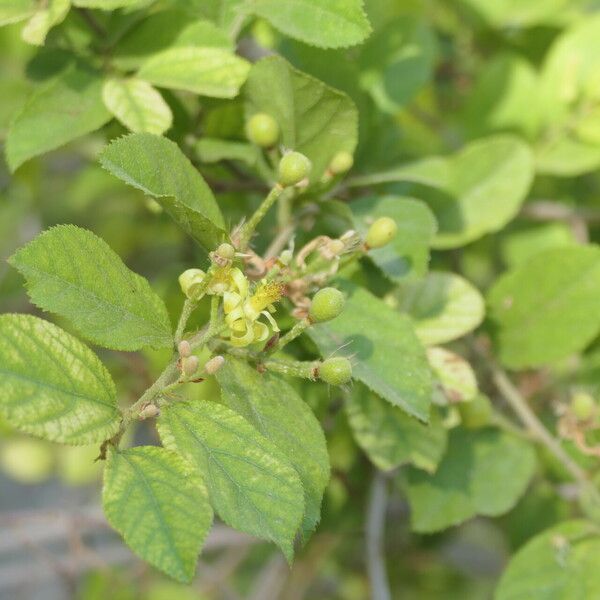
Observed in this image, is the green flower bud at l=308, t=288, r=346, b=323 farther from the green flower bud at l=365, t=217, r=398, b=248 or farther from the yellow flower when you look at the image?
the green flower bud at l=365, t=217, r=398, b=248

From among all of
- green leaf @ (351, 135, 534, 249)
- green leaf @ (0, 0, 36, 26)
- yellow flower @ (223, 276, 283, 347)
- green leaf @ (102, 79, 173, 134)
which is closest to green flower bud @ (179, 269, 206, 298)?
yellow flower @ (223, 276, 283, 347)

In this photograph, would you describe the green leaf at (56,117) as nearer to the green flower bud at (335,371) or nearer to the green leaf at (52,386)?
the green leaf at (52,386)

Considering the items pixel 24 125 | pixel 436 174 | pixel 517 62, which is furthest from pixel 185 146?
pixel 517 62

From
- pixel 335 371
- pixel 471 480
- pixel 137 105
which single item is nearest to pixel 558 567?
pixel 471 480

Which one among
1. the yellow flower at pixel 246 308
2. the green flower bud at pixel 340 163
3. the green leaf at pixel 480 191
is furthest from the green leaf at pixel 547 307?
the yellow flower at pixel 246 308

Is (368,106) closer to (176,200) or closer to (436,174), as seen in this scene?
(436,174)

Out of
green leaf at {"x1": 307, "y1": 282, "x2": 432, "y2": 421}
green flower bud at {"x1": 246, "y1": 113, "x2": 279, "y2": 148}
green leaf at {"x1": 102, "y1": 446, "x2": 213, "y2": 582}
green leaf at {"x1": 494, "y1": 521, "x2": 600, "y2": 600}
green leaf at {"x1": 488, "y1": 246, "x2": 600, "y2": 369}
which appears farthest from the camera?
green leaf at {"x1": 488, "y1": 246, "x2": 600, "y2": 369}
